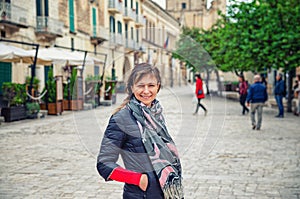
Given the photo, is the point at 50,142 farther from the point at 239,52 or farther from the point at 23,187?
the point at 239,52

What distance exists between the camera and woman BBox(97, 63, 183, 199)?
2432 millimetres

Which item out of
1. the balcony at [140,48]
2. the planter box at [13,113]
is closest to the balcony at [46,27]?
the planter box at [13,113]

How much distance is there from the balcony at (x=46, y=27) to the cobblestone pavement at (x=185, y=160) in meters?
11.5

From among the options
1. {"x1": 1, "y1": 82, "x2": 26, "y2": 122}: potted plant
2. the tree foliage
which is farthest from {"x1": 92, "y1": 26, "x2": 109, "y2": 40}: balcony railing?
{"x1": 1, "y1": 82, "x2": 26, "y2": 122}: potted plant

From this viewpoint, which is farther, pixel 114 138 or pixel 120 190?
pixel 120 190

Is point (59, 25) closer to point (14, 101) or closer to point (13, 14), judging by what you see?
point (13, 14)

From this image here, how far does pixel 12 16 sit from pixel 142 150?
17.3 meters

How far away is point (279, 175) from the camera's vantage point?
6.46 m

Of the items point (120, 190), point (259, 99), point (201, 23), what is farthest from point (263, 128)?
point (201, 23)

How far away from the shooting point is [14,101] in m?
14.3

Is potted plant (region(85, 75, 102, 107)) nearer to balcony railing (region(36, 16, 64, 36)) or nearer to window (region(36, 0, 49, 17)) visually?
window (region(36, 0, 49, 17))

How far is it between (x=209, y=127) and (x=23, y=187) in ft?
11.8

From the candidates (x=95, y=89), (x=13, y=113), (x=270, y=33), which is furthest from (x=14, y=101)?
(x=270, y=33)

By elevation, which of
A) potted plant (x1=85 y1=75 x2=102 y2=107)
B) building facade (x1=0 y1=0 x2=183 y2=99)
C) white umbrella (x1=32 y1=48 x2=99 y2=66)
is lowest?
potted plant (x1=85 y1=75 x2=102 y2=107)
